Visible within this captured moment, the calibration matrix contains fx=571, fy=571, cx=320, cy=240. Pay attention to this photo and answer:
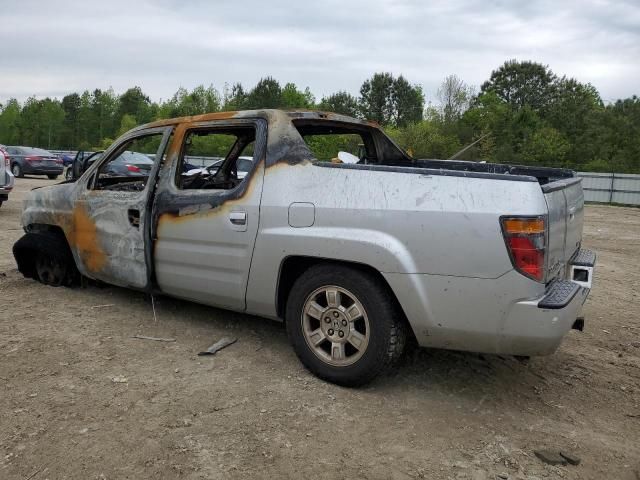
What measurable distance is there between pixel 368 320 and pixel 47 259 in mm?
3621

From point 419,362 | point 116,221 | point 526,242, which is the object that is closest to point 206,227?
point 116,221

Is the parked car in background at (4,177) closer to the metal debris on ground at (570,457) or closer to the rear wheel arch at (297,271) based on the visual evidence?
the rear wheel arch at (297,271)

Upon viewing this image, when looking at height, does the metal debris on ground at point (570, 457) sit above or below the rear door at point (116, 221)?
below

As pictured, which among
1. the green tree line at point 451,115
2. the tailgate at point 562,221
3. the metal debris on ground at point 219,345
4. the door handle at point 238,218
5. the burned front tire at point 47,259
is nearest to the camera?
the tailgate at point 562,221

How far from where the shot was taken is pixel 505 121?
43000 mm

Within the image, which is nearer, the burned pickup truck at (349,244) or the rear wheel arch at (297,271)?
the burned pickup truck at (349,244)

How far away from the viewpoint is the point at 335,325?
3.47m

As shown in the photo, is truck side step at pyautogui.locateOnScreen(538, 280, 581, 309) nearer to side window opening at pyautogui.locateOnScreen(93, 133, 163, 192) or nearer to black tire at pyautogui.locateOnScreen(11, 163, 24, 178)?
side window opening at pyautogui.locateOnScreen(93, 133, 163, 192)

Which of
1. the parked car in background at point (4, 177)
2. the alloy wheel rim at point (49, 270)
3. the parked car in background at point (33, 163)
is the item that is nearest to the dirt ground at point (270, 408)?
the alloy wheel rim at point (49, 270)

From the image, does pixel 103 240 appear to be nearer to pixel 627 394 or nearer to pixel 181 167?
pixel 181 167

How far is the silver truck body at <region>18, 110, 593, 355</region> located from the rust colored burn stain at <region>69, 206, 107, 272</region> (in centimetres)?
5

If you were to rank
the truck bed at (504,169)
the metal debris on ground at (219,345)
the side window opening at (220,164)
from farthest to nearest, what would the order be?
the side window opening at (220,164) < the truck bed at (504,169) < the metal debris on ground at (219,345)

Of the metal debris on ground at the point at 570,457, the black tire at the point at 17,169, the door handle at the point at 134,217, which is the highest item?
the door handle at the point at 134,217

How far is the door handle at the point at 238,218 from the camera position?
3785 millimetres
